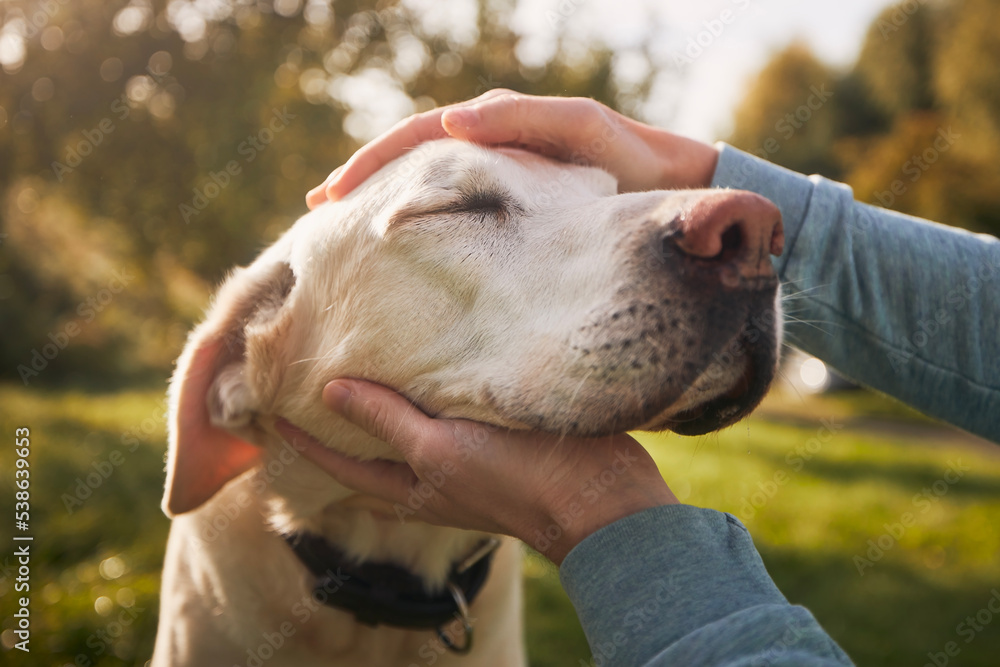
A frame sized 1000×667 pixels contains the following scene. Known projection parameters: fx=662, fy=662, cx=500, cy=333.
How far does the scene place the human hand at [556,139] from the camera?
6.81 feet

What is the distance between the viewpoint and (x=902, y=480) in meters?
7.50

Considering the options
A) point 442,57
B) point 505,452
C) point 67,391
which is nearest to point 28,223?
point 67,391

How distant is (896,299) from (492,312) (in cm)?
149

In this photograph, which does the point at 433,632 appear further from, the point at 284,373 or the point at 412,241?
the point at 412,241

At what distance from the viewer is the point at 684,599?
1.30m

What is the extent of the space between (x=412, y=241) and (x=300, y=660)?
1419mm
